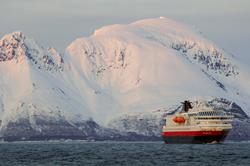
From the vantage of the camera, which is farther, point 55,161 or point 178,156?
point 178,156

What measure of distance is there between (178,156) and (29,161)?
45246 mm

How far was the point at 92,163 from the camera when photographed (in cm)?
14900

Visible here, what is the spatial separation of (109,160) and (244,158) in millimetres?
39197

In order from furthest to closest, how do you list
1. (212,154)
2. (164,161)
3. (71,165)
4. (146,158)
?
(212,154) → (146,158) → (164,161) → (71,165)

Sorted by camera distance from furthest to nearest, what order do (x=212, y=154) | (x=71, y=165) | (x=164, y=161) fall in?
(x=212, y=154)
(x=164, y=161)
(x=71, y=165)

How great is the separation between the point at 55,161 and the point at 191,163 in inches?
1473

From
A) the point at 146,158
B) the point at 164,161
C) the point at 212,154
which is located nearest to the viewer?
the point at 164,161

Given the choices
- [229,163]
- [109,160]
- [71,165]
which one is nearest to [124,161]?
[109,160]

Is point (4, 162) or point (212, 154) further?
point (212, 154)

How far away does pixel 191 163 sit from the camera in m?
148

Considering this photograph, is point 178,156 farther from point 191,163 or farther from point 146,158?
point 191,163

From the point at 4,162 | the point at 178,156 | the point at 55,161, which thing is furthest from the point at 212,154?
the point at 4,162

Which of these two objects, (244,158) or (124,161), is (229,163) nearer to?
(244,158)

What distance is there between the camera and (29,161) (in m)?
155
